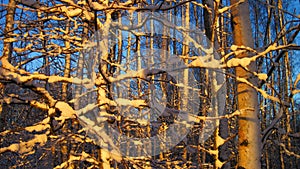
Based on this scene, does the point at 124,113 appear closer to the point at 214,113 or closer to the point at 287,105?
the point at 214,113

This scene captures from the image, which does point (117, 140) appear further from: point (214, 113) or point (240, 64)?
point (240, 64)

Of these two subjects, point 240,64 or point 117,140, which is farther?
point 117,140

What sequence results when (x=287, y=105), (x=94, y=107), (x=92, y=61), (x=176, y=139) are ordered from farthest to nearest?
(x=176, y=139)
(x=92, y=61)
(x=94, y=107)
(x=287, y=105)

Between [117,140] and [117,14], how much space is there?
1.42 m

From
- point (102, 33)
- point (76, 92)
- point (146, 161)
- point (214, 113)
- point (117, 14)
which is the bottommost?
point (146, 161)

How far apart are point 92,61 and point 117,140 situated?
0.82 metres

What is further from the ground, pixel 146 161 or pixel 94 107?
pixel 94 107

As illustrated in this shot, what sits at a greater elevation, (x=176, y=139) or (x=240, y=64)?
(x=240, y=64)

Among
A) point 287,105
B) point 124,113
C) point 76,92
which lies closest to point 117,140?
point 124,113

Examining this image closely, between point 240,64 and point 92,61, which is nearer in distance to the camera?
point 240,64

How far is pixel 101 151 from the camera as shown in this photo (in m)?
2.73

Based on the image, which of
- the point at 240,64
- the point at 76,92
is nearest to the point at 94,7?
the point at 240,64

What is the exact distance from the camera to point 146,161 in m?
3.18

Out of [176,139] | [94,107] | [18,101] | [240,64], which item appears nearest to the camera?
[240,64]
